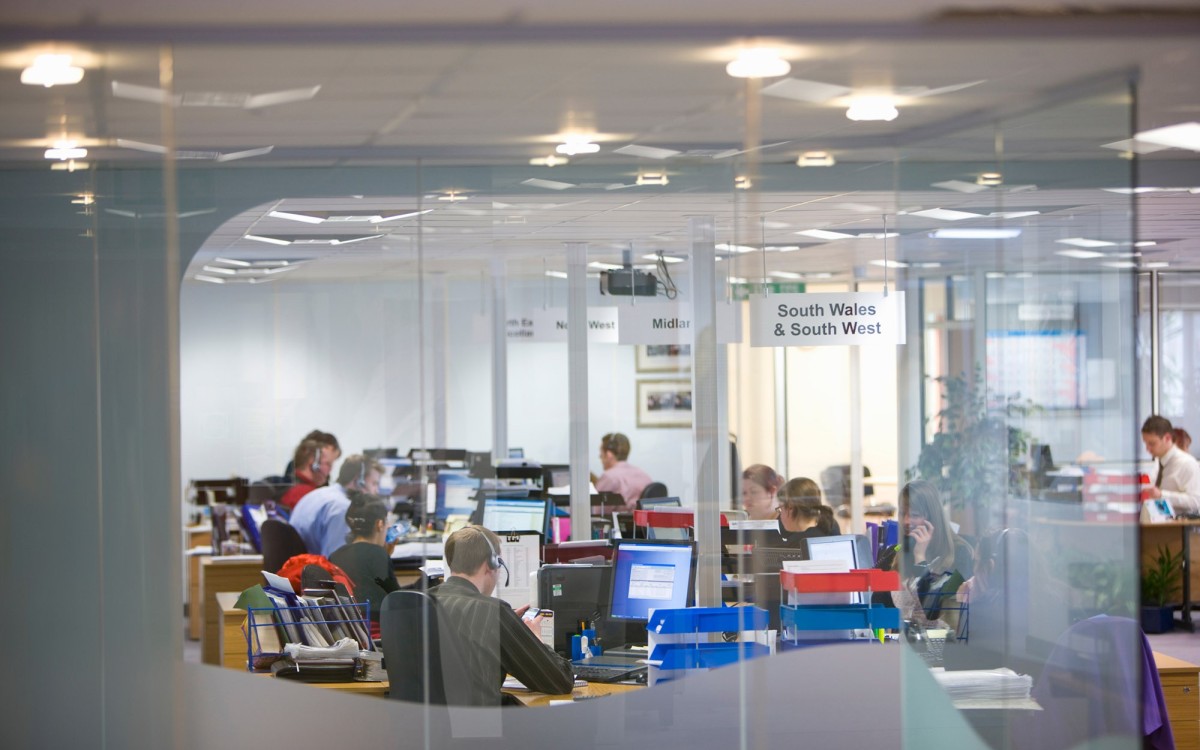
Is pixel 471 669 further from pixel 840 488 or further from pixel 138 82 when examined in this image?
pixel 840 488

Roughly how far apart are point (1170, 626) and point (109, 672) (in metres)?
8.04

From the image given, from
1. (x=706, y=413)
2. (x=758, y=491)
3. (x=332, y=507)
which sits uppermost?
(x=706, y=413)

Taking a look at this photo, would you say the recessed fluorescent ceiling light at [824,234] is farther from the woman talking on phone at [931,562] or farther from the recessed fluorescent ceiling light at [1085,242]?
the woman talking on phone at [931,562]

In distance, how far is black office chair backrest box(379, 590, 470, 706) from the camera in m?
4.25

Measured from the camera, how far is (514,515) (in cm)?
665

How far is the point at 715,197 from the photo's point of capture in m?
4.44

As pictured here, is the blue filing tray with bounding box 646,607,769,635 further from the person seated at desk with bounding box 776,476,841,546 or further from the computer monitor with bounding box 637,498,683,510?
the computer monitor with bounding box 637,498,683,510

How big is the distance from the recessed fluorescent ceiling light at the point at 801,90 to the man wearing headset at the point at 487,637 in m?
2.00

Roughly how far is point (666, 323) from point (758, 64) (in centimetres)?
236

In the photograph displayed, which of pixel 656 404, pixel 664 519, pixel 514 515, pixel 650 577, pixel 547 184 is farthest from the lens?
pixel 656 404

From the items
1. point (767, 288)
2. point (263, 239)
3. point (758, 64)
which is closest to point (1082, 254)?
point (767, 288)

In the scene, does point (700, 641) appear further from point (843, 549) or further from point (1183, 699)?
point (1183, 699)

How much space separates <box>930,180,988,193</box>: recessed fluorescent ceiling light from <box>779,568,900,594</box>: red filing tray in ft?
4.78

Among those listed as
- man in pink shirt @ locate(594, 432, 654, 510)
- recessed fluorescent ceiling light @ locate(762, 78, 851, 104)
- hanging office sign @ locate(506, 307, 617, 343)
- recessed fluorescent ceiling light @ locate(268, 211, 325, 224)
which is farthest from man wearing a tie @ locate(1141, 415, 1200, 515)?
recessed fluorescent ceiling light @ locate(268, 211, 325, 224)
